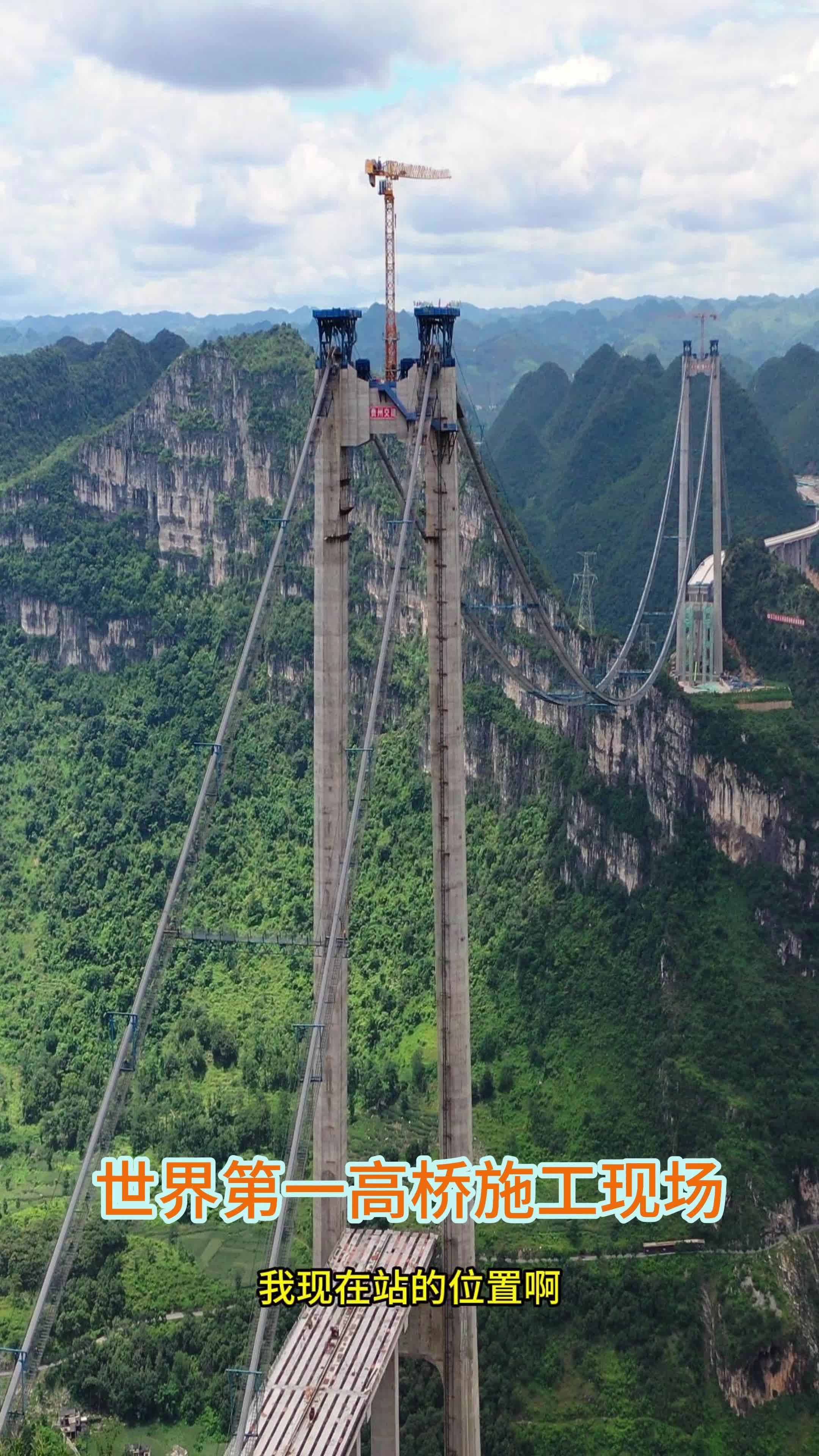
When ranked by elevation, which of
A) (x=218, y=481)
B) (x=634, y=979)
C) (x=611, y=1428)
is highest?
(x=218, y=481)

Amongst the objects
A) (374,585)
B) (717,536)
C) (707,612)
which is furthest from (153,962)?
(374,585)

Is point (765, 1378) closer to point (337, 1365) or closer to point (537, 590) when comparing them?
point (337, 1365)

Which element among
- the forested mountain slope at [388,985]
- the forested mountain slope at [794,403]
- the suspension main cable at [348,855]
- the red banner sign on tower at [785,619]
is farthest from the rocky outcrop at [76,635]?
the forested mountain slope at [794,403]

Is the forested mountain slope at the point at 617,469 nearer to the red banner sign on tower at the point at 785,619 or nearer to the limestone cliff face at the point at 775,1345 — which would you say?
the red banner sign on tower at the point at 785,619

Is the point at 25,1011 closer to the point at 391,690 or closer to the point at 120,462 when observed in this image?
the point at 391,690

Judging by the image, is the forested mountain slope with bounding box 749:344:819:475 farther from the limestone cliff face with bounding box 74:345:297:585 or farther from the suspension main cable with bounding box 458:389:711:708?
the suspension main cable with bounding box 458:389:711:708

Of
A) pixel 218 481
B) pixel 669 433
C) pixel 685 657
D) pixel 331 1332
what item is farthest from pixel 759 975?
pixel 669 433
